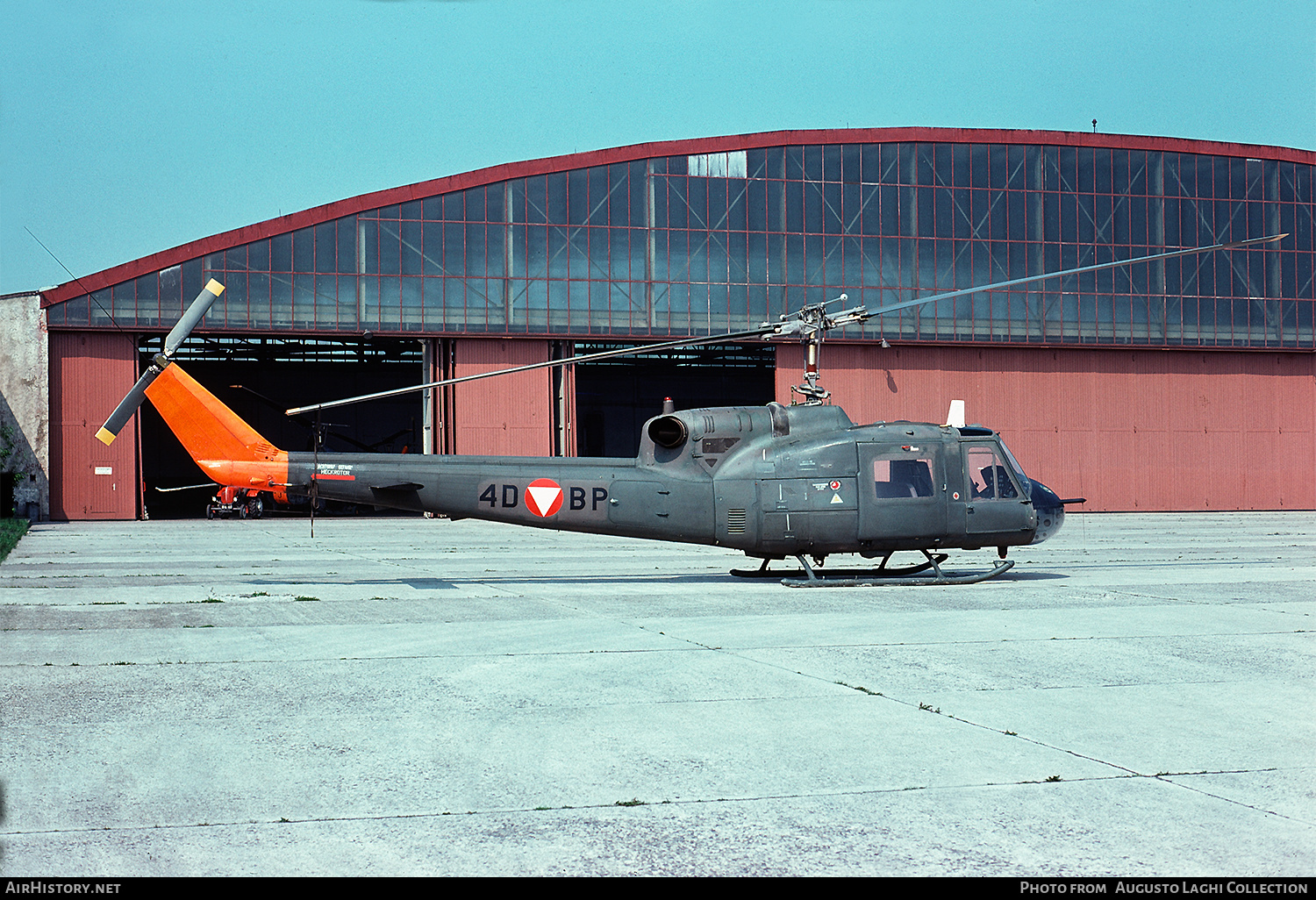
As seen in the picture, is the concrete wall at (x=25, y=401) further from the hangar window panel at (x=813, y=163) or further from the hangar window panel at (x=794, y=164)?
the hangar window panel at (x=813, y=163)

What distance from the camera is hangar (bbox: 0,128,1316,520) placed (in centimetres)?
4144

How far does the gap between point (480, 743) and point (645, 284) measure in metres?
36.6

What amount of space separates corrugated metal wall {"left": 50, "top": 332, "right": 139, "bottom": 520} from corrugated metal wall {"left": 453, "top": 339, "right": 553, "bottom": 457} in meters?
12.5

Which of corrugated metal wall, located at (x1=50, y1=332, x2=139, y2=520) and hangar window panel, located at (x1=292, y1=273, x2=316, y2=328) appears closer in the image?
hangar window panel, located at (x1=292, y1=273, x2=316, y2=328)

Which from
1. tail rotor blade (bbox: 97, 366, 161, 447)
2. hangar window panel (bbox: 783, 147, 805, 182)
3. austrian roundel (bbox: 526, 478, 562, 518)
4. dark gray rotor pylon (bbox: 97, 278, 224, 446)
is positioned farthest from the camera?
hangar window panel (bbox: 783, 147, 805, 182)

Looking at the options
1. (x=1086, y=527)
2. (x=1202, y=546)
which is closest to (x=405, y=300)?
(x=1086, y=527)

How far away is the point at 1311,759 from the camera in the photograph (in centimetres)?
598

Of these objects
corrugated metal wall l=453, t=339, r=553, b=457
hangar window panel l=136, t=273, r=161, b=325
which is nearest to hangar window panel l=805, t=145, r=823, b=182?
corrugated metal wall l=453, t=339, r=553, b=457

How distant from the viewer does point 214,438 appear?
15500mm

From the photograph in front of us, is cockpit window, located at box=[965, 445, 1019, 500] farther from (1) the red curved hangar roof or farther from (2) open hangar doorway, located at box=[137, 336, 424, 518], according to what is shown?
(2) open hangar doorway, located at box=[137, 336, 424, 518]

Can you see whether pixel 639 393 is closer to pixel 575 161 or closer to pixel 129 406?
pixel 575 161

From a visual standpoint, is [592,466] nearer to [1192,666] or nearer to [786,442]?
[786,442]

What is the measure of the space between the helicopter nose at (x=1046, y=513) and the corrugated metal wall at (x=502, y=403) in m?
27.9

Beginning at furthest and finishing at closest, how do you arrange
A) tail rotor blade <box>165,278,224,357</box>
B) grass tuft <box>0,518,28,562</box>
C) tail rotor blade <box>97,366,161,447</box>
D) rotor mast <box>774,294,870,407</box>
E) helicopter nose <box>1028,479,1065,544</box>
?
grass tuft <box>0,518,28,562</box> → helicopter nose <box>1028,479,1065,544</box> → tail rotor blade <box>97,366,161,447</box> → tail rotor blade <box>165,278,224,357</box> → rotor mast <box>774,294,870,407</box>
